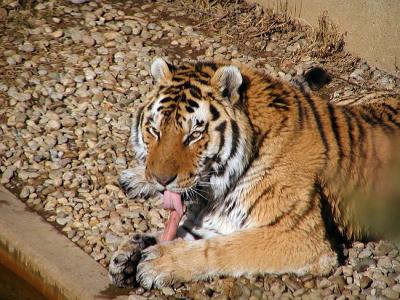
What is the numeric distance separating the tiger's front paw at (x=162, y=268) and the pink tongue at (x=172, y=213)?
0.77ft

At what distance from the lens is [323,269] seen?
4398 millimetres

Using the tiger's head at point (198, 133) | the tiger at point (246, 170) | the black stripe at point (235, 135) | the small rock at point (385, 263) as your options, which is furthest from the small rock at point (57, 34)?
the small rock at point (385, 263)

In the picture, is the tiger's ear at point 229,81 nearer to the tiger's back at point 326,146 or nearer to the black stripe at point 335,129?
the tiger's back at point 326,146

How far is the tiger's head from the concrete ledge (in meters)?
0.60

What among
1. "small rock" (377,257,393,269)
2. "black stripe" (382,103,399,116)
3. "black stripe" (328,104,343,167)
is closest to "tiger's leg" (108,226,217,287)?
"black stripe" (328,104,343,167)

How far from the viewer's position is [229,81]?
4.31 meters

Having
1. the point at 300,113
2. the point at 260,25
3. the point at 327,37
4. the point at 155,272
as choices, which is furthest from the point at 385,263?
the point at 260,25

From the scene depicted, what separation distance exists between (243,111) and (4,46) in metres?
2.85

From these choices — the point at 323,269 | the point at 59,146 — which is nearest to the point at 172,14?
the point at 59,146

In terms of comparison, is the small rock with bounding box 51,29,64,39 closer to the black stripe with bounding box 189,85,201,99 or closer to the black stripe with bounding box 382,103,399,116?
the black stripe with bounding box 189,85,201,99

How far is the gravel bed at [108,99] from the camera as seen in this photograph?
4453 millimetres

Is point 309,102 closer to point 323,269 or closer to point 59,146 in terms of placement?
point 323,269

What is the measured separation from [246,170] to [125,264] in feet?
2.70

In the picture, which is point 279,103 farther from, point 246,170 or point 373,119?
point 373,119
